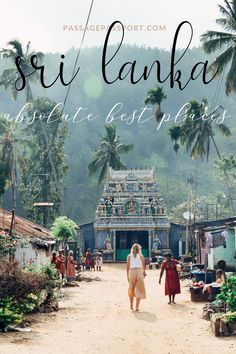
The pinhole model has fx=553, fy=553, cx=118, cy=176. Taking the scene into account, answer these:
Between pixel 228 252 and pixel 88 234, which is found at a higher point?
pixel 88 234

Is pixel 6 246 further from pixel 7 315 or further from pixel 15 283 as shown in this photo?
pixel 7 315

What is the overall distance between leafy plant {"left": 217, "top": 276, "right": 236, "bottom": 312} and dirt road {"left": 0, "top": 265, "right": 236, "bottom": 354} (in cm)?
61

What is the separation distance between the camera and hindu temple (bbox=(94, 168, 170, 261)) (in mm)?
46688

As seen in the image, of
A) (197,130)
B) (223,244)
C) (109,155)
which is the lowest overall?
(223,244)

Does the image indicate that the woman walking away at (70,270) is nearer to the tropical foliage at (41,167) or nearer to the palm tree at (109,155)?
the tropical foliage at (41,167)

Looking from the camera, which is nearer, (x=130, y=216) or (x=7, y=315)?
(x=7, y=315)

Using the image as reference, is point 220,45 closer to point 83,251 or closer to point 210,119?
point 210,119

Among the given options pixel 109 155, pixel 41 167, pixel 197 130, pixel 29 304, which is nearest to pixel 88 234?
pixel 41 167


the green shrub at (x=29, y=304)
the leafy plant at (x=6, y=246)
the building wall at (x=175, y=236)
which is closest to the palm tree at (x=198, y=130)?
the building wall at (x=175, y=236)

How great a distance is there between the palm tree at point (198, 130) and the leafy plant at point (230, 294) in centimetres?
3151

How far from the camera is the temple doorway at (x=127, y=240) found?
4719 centimetres

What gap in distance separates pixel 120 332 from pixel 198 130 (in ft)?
114

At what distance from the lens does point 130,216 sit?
47.0m

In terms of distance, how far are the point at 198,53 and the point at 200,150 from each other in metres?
77.8
